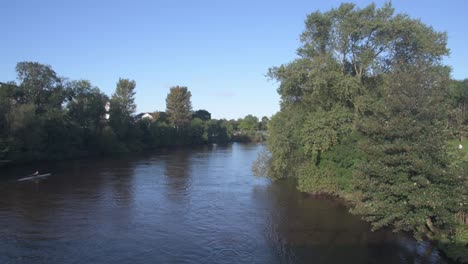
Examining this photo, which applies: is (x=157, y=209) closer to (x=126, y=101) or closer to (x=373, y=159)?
(x=373, y=159)

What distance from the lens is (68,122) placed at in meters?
60.2

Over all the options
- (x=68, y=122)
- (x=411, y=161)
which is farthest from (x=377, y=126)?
(x=68, y=122)

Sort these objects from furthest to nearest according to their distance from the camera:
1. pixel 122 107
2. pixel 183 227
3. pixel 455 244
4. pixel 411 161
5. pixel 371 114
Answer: pixel 122 107, pixel 371 114, pixel 183 227, pixel 455 244, pixel 411 161

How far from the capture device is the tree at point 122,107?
244 ft

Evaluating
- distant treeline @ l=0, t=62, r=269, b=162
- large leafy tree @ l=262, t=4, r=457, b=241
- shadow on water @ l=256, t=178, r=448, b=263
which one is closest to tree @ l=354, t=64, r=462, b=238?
large leafy tree @ l=262, t=4, r=457, b=241

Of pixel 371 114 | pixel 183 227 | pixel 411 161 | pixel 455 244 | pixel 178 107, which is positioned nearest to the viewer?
pixel 411 161

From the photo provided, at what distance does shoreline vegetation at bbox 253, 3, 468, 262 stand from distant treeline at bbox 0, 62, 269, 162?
32625 millimetres

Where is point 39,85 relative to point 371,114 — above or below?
above

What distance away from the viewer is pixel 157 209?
80.8 ft

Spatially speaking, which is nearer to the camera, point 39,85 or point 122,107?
point 39,85

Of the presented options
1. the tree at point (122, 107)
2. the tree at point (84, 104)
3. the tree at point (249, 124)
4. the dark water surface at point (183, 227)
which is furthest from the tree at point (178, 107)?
the dark water surface at point (183, 227)

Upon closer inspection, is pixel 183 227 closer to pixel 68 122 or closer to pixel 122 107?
pixel 68 122

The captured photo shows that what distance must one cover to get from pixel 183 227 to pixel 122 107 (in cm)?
6231

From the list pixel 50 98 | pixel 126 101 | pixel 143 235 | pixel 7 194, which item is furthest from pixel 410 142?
pixel 126 101
